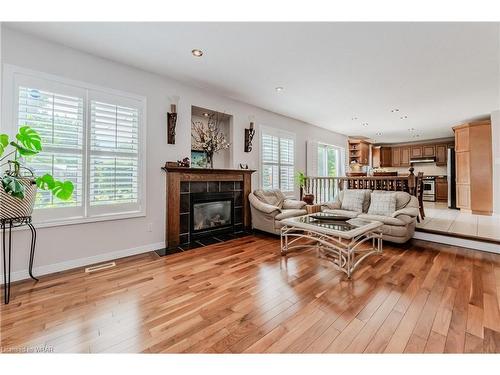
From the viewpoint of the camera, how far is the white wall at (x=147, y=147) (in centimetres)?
238

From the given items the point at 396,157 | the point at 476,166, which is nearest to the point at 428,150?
the point at 396,157

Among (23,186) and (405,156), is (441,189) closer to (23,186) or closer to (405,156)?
(405,156)

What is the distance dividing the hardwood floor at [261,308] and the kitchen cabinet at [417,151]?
685 cm

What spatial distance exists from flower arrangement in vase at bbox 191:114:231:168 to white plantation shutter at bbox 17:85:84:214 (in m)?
1.74

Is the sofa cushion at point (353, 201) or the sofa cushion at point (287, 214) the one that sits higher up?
the sofa cushion at point (353, 201)

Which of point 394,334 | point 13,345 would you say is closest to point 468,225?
point 394,334

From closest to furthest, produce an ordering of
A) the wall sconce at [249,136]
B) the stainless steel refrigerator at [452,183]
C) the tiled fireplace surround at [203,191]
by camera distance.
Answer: the tiled fireplace surround at [203,191], the wall sconce at [249,136], the stainless steel refrigerator at [452,183]

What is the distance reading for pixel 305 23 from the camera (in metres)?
2.12

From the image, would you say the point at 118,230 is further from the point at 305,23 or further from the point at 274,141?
the point at 274,141

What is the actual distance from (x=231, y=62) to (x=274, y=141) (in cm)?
249

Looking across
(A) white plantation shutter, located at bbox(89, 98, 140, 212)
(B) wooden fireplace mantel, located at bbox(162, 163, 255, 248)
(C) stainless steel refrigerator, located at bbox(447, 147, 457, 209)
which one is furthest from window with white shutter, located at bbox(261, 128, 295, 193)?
(C) stainless steel refrigerator, located at bbox(447, 147, 457, 209)

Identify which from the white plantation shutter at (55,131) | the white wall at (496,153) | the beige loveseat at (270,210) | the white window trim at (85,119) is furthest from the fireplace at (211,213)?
the white wall at (496,153)

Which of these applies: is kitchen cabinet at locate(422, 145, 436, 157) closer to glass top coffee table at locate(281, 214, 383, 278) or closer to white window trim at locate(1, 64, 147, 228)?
glass top coffee table at locate(281, 214, 383, 278)

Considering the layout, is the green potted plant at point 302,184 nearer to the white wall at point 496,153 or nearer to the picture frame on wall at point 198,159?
the picture frame on wall at point 198,159
